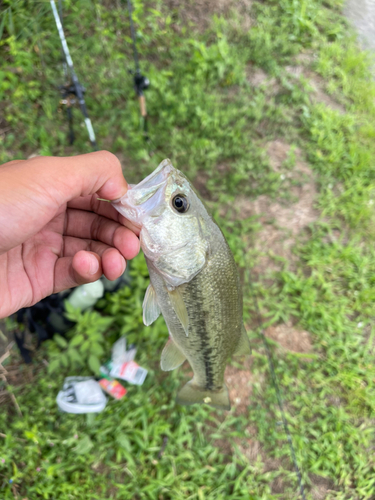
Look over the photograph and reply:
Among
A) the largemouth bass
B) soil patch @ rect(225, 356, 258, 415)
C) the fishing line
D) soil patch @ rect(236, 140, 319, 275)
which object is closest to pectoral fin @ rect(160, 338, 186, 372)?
the largemouth bass

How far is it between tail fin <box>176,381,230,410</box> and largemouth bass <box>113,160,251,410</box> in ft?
0.80

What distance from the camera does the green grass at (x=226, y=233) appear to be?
2705 mm

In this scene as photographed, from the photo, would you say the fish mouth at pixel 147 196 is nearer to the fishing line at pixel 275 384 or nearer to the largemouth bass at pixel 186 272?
the largemouth bass at pixel 186 272

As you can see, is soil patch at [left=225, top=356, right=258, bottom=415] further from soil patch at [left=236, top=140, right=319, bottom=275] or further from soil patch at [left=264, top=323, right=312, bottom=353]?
soil patch at [left=236, top=140, right=319, bottom=275]

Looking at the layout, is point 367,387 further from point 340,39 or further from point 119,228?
point 340,39

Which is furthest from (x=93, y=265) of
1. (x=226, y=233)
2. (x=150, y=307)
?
(x=226, y=233)

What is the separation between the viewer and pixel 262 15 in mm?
5020

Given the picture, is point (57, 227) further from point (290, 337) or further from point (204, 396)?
point (290, 337)

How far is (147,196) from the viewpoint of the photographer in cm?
162

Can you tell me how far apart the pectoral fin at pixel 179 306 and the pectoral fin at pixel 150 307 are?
121 millimetres

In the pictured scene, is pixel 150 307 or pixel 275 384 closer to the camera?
pixel 150 307

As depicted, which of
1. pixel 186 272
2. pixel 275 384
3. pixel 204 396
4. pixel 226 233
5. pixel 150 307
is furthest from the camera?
pixel 226 233

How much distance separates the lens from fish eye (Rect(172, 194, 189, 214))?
1.66 metres

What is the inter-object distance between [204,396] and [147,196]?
1.70 m
